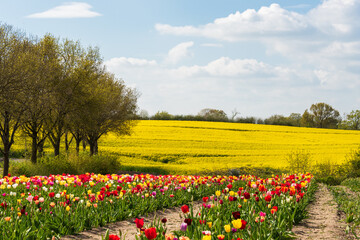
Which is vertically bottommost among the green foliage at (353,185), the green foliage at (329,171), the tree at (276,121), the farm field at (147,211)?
the green foliage at (329,171)

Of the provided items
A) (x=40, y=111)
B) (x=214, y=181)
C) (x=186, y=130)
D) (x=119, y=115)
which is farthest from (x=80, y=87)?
(x=186, y=130)

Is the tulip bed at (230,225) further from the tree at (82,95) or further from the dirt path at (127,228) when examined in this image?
the tree at (82,95)

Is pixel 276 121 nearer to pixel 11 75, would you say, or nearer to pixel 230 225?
pixel 11 75

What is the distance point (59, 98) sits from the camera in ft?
97.2

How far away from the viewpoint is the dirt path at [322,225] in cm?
755

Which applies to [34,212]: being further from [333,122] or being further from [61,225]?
[333,122]

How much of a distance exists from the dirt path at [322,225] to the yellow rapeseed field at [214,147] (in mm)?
21338

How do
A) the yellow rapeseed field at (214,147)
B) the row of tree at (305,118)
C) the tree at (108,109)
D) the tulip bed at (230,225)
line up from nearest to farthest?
the tulip bed at (230,225) → the tree at (108,109) → the yellow rapeseed field at (214,147) → the row of tree at (305,118)

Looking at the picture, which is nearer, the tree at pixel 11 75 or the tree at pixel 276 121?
the tree at pixel 11 75

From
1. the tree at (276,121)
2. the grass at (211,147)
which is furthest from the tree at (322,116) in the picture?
the grass at (211,147)

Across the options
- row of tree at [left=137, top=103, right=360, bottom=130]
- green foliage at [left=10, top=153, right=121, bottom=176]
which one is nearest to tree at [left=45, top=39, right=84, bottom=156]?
green foliage at [left=10, top=153, right=121, bottom=176]

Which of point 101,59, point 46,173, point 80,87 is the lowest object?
point 46,173

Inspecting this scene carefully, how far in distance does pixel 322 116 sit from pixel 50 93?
3623 inches

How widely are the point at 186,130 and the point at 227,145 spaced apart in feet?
44.3
